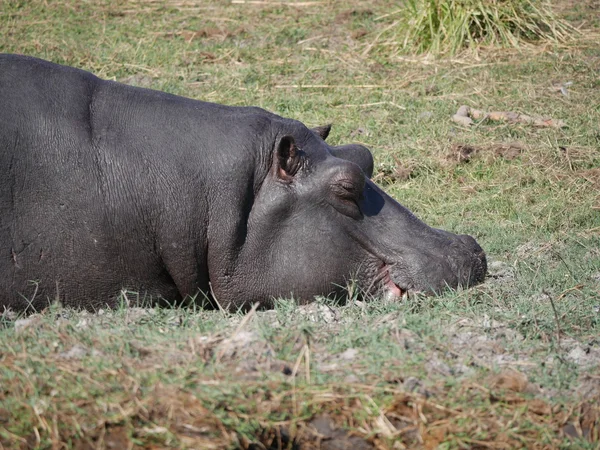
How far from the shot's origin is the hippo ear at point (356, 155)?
5.36 meters

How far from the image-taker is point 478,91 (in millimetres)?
9266

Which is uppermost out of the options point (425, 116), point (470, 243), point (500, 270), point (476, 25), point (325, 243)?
point (476, 25)

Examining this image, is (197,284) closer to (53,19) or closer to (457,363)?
(457,363)

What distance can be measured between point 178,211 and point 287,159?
66cm

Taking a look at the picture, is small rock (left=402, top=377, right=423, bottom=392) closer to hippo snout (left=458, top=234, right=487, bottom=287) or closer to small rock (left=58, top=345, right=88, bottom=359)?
small rock (left=58, top=345, right=88, bottom=359)

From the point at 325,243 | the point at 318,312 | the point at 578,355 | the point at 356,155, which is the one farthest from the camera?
the point at 356,155

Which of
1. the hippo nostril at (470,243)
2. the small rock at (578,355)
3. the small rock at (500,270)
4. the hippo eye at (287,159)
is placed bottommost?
the small rock at (500,270)

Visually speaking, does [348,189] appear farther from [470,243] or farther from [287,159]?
[470,243]

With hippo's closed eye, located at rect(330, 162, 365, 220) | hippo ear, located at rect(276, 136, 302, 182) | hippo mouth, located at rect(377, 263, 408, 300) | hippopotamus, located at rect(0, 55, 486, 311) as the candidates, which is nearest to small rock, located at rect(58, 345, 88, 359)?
hippopotamus, located at rect(0, 55, 486, 311)

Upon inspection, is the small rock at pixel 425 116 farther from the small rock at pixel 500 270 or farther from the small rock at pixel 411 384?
the small rock at pixel 411 384

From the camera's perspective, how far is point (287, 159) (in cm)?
490

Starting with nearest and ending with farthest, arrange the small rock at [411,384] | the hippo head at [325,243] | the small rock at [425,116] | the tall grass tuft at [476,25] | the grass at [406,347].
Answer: the grass at [406,347]
the small rock at [411,384]
the hippo head at [325,243]
the small rock at [425,116]
the tall grass tuft at [476,25]

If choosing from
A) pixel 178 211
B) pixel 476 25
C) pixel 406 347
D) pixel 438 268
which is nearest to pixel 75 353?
pixel 178 211

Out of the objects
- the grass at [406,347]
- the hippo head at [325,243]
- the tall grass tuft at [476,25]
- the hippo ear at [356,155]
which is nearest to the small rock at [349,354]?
the grass at [406,347]
